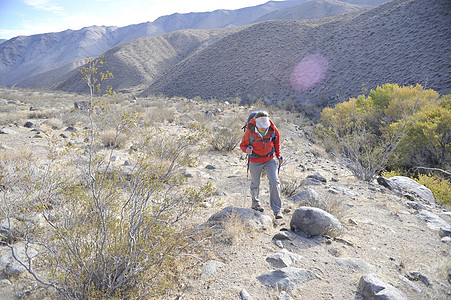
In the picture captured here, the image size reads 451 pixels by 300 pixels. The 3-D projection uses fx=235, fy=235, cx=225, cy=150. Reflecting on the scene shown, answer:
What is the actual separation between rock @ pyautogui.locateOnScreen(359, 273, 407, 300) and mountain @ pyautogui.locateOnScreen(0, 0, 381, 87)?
324 feet

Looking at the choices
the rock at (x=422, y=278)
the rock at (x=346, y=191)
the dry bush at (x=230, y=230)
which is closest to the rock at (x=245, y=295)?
the dry bush at (x=230, y=230)

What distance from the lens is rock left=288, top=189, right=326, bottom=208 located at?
12.9 feet

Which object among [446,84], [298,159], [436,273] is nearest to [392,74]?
[446,84]

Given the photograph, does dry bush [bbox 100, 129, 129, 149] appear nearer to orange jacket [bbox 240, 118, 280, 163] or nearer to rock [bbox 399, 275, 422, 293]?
orange jacket [bbox 240, 118, 280, 163]

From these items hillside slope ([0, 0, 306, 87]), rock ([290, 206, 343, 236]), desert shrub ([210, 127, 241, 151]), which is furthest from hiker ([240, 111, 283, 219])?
hillside slope ([0, 0, 306, 87])

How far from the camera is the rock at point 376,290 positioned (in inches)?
82.2

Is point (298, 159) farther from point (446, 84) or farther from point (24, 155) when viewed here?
point (446, 84)

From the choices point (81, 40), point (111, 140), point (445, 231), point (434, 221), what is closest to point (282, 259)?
point (445, 231)

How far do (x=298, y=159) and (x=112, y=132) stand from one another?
19.8ft

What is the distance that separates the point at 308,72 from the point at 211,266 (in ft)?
85.2

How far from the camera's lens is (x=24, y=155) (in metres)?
4.91

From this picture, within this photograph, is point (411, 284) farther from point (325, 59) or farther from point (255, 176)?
point (325, 59)

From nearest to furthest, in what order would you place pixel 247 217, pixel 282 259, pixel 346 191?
pixel 282 259 → pixel 247 217 → pixel 346 191

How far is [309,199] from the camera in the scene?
403 centimetres
